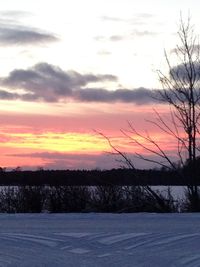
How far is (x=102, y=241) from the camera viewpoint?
1134 centimetres

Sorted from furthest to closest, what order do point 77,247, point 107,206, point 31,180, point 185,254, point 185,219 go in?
point 31,180
point 107,206
point 185,219
point 77,247
point 185,254

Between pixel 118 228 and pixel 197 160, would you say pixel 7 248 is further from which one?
→ pixel 197 160

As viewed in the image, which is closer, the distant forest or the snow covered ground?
the snow covered ground

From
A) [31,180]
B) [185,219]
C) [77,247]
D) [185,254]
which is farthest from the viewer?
[31,180]

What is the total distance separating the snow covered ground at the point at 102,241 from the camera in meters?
9.59

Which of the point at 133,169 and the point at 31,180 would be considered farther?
the point at 31,180

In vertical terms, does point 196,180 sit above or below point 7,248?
above

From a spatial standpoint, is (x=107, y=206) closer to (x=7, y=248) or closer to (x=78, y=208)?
(x=78, y=208)

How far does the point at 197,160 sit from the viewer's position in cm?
2425

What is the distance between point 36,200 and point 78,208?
1950 millimetres

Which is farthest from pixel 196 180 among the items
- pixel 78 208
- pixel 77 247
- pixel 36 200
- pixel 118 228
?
pixel 77 247

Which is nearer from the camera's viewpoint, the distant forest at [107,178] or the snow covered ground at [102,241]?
the snow covered ground at [102,241]

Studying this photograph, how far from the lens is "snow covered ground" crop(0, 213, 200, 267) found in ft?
31.5

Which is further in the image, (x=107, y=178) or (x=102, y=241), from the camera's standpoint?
(x=107, y=178)
